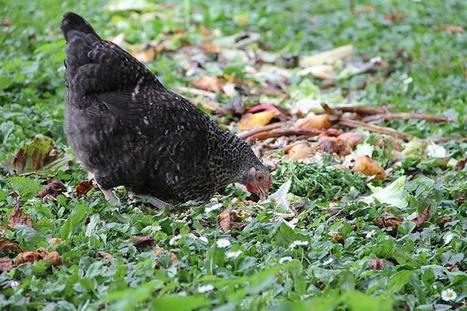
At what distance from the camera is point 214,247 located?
4.27m

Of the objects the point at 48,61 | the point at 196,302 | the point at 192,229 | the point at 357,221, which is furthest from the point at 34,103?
the point at 196,302

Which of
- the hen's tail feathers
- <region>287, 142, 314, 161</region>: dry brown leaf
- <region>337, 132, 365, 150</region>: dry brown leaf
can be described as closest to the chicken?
the hen's tail feathers

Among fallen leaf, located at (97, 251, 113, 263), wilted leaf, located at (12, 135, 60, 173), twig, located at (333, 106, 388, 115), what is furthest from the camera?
twig, located at (333, 106, 388, 115)

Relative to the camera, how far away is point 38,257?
4.20 metres

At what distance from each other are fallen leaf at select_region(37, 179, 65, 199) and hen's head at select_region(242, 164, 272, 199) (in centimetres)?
115

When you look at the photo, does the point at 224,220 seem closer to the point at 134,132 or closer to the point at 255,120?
the point at 134,132

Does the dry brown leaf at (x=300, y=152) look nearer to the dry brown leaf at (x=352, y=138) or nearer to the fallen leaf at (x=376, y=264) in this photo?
the dry brown leaf at (x=352, y=138)

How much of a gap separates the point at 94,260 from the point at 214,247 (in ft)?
1.89

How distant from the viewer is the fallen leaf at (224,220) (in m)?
5.02

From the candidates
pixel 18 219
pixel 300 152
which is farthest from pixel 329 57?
pixel 18 219

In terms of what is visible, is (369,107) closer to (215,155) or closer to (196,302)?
(215,155)

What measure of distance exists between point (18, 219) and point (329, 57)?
5.25 meters

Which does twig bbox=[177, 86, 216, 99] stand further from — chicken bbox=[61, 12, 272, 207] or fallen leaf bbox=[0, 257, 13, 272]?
fallen leaf bbox=[0, 257, 13, 272]

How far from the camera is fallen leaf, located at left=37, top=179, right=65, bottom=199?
17.7 ft
